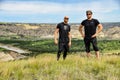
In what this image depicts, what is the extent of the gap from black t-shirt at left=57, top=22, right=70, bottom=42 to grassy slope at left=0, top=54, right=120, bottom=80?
1839mm

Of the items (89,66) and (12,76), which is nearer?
(12,76)

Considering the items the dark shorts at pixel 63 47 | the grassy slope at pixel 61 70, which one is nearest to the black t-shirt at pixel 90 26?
the dark shorts at pixel 63 47

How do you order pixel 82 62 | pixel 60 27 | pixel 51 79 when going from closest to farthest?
1. pixel 51 79
2. pixel 82 62
3. pixel 60 27

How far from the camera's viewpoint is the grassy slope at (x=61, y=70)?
34.0 feet

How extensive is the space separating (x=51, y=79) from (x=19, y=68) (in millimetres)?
1506

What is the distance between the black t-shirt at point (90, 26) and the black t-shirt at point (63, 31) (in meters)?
0.78

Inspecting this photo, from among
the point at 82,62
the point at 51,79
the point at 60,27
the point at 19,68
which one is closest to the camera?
the point at 51,79

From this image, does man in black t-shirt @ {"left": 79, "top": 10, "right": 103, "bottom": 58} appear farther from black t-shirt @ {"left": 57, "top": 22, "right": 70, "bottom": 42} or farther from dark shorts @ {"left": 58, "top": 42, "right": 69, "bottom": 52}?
dark shorts @ {"left": 58, "top": 42, "right": 69, "bottom": 52}

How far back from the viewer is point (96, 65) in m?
11.4

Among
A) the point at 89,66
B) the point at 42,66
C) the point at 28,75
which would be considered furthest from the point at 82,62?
the point at 28,75

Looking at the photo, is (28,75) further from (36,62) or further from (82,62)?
(82,62)

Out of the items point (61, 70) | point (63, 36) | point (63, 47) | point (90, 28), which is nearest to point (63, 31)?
point (63, 36)

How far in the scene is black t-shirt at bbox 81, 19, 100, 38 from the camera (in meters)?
13.3

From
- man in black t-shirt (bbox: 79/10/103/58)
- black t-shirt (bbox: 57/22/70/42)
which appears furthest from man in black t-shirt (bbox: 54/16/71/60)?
man in black t-shirt (bbox: 79/10/103/58)
